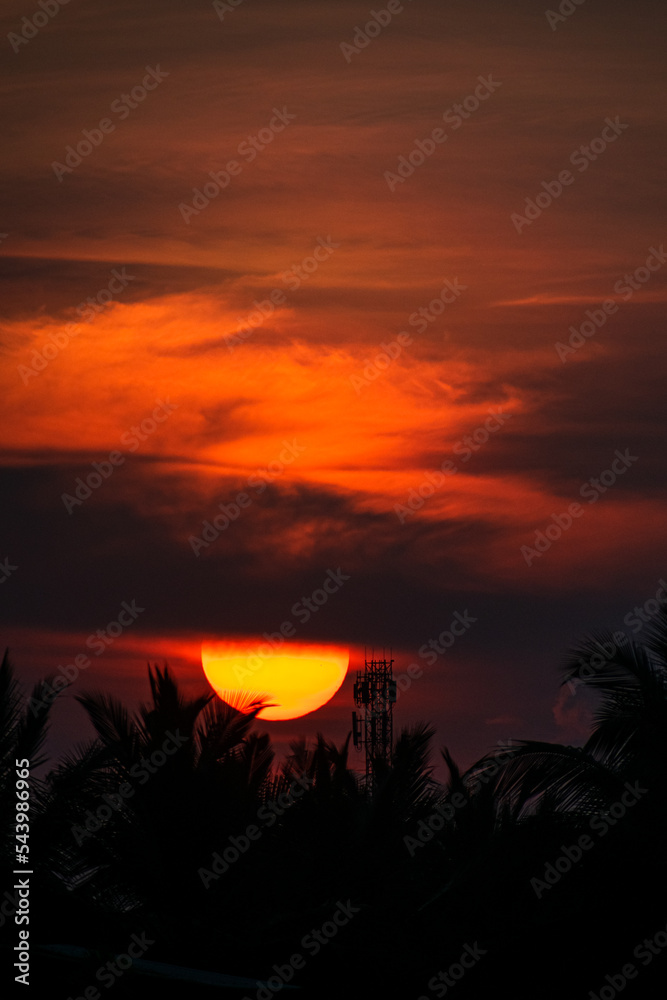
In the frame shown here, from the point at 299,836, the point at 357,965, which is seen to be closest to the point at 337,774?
the point at 299,836

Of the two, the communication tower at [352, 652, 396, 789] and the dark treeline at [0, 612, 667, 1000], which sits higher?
the communication tower at [352, 652, 396, 789]

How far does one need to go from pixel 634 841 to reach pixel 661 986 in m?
1.86

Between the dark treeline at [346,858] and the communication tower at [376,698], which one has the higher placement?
the communication tower at [376,698]

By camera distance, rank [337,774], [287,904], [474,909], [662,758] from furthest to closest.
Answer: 1. [337,774]
2. [287,904]
3. [474,909]
4. [662,758]

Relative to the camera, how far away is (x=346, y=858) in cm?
2253

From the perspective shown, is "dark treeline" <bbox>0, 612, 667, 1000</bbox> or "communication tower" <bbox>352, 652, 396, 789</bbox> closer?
"dark treeline" <bbox>0, 612, 667, 1000</bbox>

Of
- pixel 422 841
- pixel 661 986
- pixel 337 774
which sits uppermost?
pixel 337 774

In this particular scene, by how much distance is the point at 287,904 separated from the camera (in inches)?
834

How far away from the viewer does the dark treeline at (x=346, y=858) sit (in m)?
15.5

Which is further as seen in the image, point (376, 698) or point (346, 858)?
point (376, 698)

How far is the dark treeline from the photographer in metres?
15.5

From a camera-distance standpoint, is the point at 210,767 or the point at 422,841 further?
the point at 422,841

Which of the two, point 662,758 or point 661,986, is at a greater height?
point 662,758

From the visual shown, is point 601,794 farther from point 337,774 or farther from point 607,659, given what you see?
point 337,774
